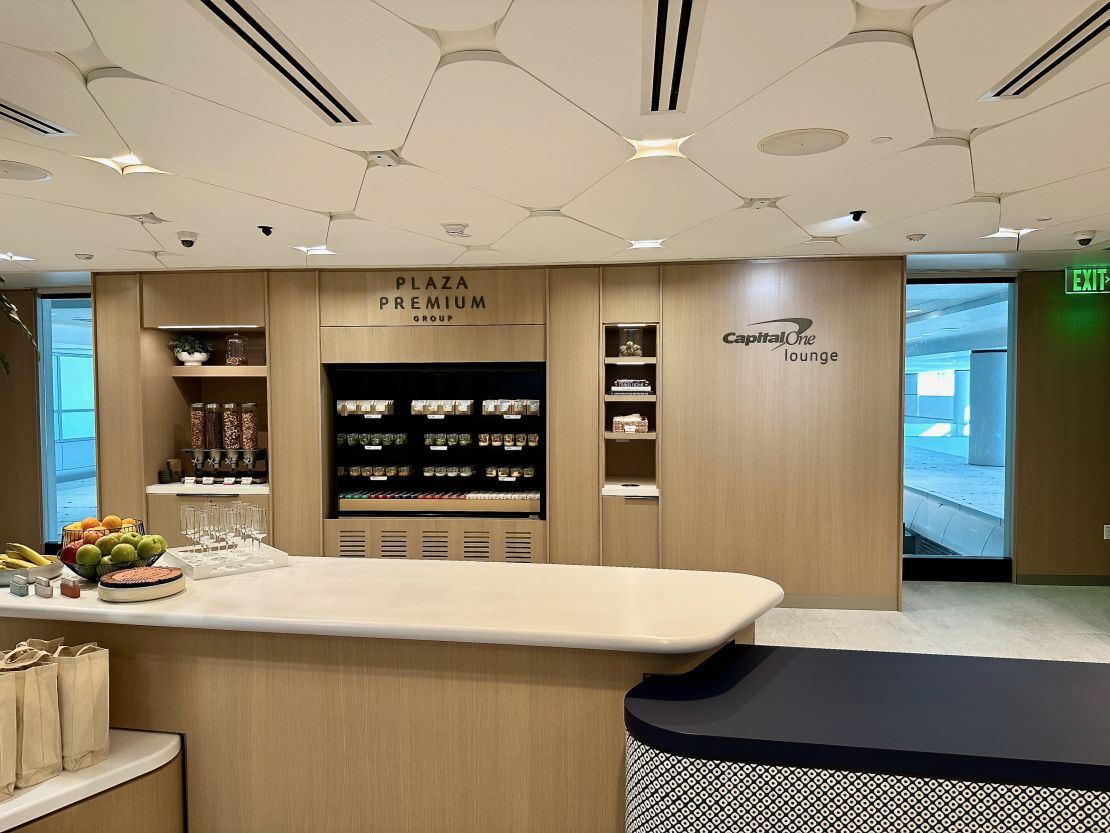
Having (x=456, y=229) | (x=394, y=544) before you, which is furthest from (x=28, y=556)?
(x=394, y=544)

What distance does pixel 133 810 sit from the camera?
2.24 m

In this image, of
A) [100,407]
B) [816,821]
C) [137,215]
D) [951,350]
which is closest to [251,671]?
[816,821]

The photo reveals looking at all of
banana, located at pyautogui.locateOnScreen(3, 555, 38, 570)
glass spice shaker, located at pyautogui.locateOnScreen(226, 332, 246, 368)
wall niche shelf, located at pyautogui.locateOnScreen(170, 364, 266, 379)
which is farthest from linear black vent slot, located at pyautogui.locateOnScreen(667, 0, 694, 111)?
glass spice shaker, located at pyautogui.locateOnScreen(226, 332, 246, 368)

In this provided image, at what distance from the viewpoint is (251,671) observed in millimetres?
2367

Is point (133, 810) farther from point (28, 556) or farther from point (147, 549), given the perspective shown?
point (28, 556)

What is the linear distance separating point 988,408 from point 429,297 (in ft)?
16.7

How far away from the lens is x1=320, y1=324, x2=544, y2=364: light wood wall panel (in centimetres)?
564

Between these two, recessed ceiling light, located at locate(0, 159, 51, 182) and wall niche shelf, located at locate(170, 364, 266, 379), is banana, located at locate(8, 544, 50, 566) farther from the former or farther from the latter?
wall niche shelf, located at locate(170, 364, 266, 379)

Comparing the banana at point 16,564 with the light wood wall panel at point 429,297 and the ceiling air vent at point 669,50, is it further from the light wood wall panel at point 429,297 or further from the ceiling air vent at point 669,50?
the light wood wall panel at point 429,297

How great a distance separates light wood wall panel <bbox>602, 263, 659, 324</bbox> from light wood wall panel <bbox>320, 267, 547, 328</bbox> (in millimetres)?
515

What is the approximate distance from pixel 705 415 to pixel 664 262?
123 cm

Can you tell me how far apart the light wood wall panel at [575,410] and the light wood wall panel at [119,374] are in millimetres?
3425

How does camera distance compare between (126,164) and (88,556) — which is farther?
(126,164)

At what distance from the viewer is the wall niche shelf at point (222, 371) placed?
5891mm
